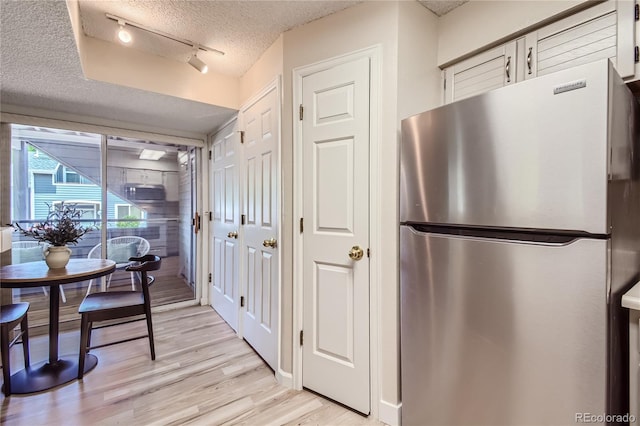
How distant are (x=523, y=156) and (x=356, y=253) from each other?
2.98ft

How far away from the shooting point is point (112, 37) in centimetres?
209

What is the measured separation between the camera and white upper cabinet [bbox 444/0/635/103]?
3.91ft

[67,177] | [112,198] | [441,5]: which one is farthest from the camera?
[112,198]

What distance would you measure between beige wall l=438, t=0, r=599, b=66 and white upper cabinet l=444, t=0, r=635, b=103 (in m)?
0.05

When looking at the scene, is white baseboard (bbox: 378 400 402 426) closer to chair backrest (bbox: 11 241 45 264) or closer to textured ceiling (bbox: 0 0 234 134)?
textured ceiling (bbox: 0 0 234 134)

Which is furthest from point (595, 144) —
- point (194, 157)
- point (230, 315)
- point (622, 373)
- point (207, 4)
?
point (194, 157)

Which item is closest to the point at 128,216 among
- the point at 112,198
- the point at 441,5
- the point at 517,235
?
the point at 112,198

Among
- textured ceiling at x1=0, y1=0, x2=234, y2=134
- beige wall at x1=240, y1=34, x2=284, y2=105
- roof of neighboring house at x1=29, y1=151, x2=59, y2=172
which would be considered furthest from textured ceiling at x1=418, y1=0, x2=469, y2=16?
roof of neighboring house at x1=29, y1=151, x2=59, y2=172

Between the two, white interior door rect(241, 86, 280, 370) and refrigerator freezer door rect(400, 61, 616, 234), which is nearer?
refrigerator freezer door rect(400, 61, 616, 234)

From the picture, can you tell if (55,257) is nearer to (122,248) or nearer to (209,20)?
(122,248)

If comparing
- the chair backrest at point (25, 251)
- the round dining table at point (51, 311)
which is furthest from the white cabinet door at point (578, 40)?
the chair backrest at point (25, 251)

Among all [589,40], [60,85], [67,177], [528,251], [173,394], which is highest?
[60,85]

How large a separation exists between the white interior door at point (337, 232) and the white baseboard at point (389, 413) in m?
0.09

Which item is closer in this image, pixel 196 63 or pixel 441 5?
pixel 441 5
